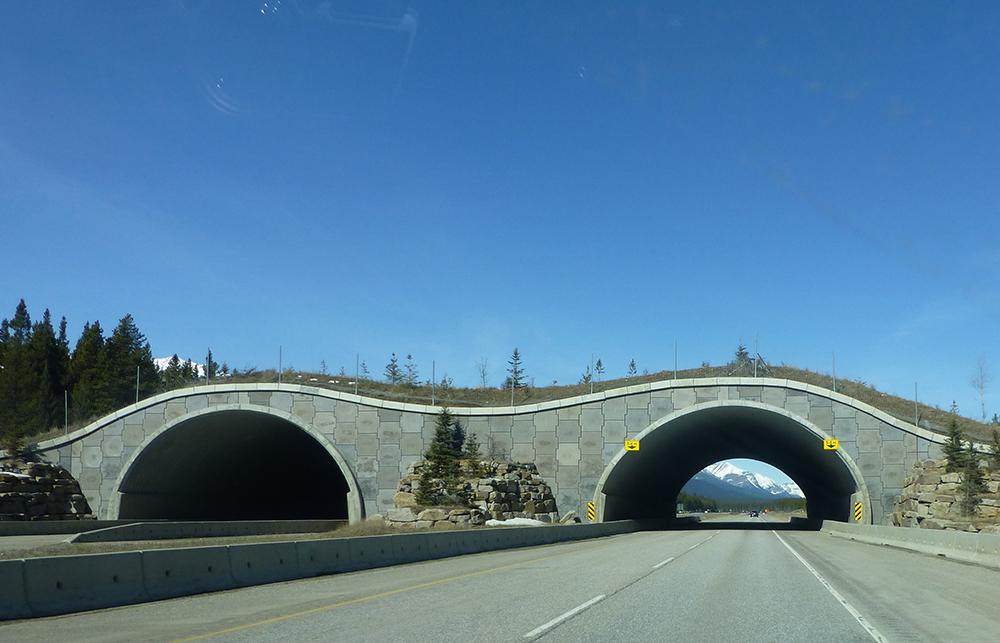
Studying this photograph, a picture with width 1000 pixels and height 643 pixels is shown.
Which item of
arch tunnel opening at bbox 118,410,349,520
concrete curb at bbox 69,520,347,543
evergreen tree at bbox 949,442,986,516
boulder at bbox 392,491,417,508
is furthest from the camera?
arch tunnel opening at bbox 118,410,349,520

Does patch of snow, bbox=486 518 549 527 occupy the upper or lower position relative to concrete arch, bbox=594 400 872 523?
lower

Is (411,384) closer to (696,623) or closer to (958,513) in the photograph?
(958,513)

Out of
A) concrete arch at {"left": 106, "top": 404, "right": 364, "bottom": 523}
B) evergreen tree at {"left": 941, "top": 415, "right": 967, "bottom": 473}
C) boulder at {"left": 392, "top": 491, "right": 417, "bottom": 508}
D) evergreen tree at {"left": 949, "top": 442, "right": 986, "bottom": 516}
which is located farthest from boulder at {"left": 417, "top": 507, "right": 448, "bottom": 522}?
evergreen tree at {"left": 941, "top": 415, "right": 967, "bottom": 473}

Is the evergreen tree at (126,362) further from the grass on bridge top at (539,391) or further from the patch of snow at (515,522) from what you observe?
the patch of snow at (515,522)

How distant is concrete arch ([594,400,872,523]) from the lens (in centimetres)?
4622

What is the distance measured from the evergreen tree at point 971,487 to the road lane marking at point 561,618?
3144 centimetres

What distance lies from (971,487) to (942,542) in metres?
12.7

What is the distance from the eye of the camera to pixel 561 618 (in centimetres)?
1080

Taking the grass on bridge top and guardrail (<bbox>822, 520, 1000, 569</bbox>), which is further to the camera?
the grass on bridge top

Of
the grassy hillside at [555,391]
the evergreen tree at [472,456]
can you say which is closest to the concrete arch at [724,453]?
the grassy hillside at [555,391]

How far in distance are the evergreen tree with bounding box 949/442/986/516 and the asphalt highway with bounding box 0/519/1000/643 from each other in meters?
20.5

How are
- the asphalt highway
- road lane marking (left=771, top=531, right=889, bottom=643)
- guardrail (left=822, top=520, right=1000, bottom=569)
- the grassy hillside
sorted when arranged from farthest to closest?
the grassy hillside
guardrail (left=822, top=520, right=1000, bottom=569)
road lane marking (left=771, top=531, right=889, bottom=643)
the asphalt highway

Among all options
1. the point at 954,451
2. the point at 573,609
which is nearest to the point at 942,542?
the point at 954,451

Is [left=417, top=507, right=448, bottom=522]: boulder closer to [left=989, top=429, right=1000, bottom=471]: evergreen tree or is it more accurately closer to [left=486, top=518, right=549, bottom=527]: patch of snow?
[left=486, top=518, right=549, bottom=527]: patch of snow
